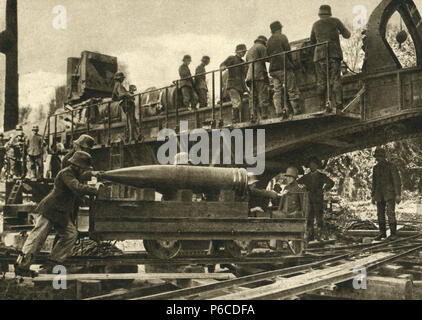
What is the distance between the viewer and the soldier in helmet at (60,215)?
20.6ft

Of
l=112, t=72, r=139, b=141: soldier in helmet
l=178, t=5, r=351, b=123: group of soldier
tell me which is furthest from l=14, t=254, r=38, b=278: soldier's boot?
l=112, t=72, r=139, b=141: soldier in helmet

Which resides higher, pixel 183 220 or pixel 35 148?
pixel 35 148

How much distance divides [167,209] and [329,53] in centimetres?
385

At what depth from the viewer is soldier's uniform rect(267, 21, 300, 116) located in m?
8.60

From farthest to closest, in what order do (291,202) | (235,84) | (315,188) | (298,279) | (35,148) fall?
1. (35,148)
2. (315,188)
3. (235,84)
4. (291,202)
5. (298,279)

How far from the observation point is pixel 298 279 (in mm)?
6105

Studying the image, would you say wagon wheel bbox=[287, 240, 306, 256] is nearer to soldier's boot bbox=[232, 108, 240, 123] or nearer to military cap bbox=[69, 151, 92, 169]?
soldier's boot bbox=[232, 108, 240, 123]

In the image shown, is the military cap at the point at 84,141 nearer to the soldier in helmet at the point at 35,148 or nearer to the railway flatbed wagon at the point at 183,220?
the railway flatbed wagon at the point at 183,220

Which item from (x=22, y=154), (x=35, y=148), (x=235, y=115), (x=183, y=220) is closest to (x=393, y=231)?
(x=235, y=115)

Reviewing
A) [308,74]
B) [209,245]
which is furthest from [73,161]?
[308,74]

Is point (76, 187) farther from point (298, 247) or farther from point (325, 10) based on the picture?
point (325, 10)

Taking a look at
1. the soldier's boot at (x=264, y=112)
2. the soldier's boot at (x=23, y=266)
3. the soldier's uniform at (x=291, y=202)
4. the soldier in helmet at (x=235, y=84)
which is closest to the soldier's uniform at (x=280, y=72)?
the soldier's boot at (x=264, y=112)

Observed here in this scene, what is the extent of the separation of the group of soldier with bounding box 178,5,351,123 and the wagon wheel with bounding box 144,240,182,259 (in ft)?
9.69

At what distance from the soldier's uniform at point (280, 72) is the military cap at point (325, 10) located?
860mm
